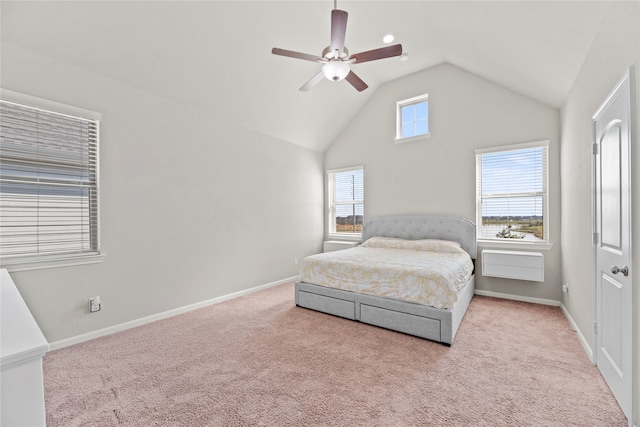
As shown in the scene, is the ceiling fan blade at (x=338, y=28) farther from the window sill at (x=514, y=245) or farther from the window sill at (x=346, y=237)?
the window sill at (x=346, y=237)

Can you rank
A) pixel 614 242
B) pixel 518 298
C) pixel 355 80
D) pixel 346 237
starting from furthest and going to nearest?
pixel 346 237 < pixel 518 298 < pixel 355 80 < pixel 614 242

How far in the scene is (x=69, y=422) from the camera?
66.9 inches

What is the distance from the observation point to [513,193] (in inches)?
164

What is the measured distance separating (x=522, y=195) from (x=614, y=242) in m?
2.48

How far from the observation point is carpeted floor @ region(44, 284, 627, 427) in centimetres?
174

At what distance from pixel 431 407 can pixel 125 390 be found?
84.1 inches

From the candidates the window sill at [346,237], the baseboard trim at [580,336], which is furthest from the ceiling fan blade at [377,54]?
the window sill at [346,237]

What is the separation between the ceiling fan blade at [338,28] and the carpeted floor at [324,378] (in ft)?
8.80

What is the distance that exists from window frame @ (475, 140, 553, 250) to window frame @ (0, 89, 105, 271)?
4.97 metres

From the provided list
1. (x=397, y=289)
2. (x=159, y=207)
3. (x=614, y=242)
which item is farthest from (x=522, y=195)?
(x=159, y=207)

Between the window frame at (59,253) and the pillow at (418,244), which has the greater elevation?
the window frame at (59,253)

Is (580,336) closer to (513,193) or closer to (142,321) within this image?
(513,193)

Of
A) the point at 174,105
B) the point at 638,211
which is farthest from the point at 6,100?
the point at 638,211

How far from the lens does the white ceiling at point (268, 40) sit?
236 centimetres
